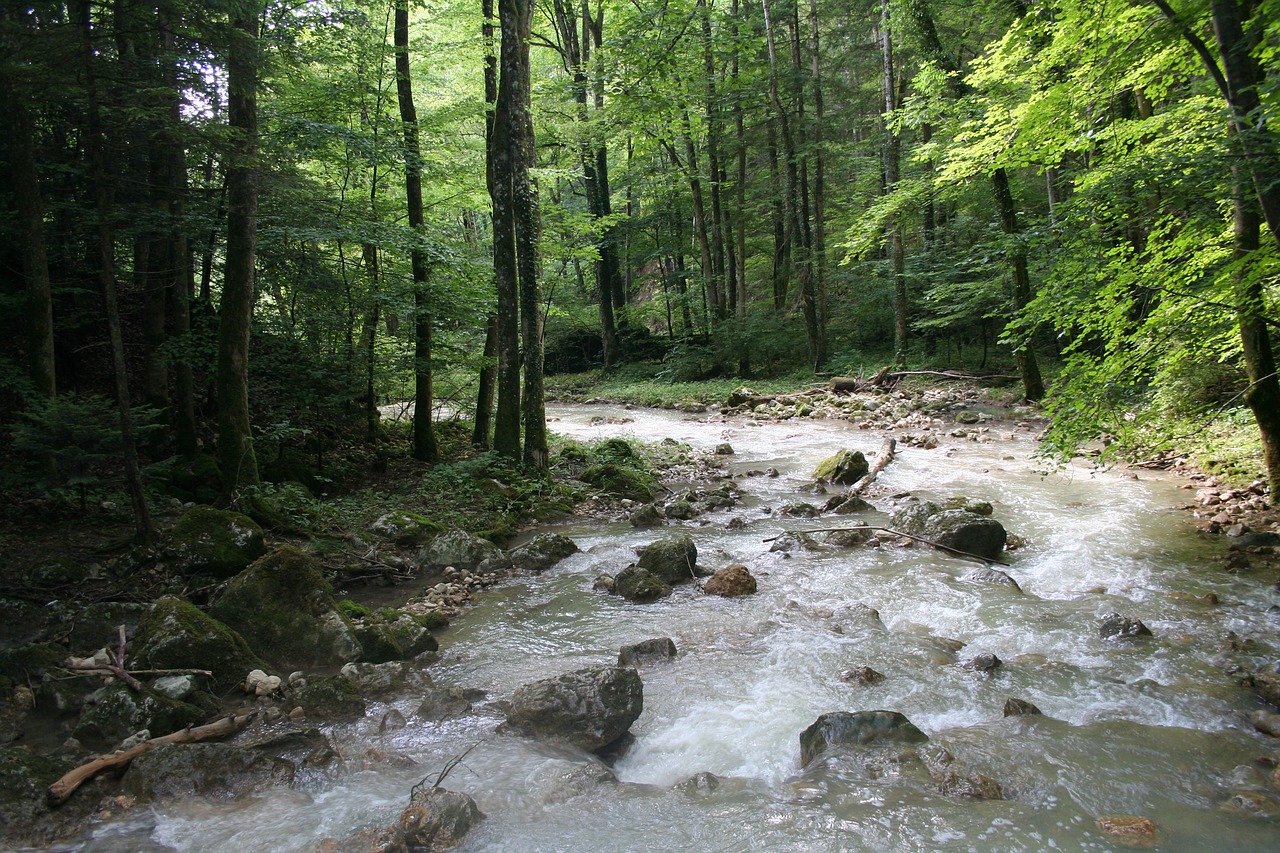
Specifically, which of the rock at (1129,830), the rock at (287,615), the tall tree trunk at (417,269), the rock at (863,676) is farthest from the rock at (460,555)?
the rock at (1129,830)

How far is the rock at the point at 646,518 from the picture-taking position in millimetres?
10094

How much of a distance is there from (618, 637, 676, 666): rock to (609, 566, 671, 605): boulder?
1.37m

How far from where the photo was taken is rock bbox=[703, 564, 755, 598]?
7148 mm

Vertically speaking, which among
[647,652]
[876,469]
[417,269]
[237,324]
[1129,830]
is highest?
[417,269]

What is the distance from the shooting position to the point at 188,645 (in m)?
5.13

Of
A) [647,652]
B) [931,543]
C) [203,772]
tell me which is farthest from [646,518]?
[203,772]

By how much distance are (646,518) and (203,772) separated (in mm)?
6707

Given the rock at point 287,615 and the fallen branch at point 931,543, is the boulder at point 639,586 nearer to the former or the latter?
the fallen branch at point 931,543

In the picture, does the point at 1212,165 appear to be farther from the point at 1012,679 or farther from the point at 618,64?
the point at 618,64

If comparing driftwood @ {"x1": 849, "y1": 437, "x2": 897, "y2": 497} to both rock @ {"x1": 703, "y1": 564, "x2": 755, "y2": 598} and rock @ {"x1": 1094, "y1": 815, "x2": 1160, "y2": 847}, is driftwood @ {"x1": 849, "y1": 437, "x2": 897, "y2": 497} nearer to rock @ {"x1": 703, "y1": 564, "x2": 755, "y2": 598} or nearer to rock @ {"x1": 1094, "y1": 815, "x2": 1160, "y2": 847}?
rock @ {"x1": 703, "y1": 564, "x2": 755, "y2": 598}

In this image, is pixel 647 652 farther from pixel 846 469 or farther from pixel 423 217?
pixel 423 217

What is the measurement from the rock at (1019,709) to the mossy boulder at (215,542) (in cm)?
696

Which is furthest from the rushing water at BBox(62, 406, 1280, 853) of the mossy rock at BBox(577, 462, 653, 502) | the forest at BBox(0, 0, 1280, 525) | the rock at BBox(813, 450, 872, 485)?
the rock at BBox(813, 450, 872, 485)

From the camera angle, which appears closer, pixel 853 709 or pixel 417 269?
pixel 853 709
